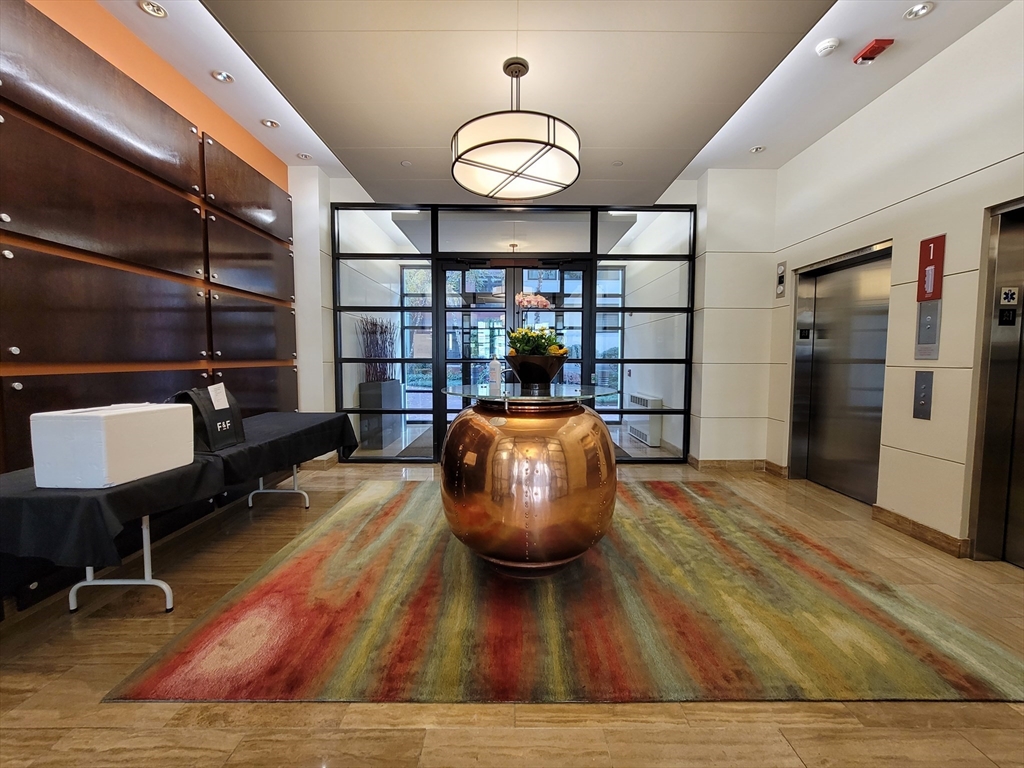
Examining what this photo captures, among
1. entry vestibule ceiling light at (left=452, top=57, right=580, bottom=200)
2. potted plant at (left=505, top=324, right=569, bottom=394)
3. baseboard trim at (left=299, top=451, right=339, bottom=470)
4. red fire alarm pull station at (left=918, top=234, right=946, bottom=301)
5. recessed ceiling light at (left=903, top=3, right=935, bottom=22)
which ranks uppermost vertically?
recessed ceiling light at (left=903, top=3, right=935, bottom=22)

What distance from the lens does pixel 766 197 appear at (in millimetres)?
4594

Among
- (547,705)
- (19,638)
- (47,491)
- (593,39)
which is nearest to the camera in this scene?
(547,705)

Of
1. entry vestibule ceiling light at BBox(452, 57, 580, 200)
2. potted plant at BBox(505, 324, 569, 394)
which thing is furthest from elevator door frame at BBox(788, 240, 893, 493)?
potted plant at BBox(505, 324, 569, 394)

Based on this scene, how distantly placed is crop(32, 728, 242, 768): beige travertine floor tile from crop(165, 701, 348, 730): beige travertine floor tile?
36 millimetres

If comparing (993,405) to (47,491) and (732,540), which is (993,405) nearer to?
(732,540)

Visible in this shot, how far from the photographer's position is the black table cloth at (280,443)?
241 cm

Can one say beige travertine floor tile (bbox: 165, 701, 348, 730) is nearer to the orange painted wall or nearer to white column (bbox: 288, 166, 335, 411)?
the orange painted wall

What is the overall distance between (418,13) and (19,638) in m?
3.66

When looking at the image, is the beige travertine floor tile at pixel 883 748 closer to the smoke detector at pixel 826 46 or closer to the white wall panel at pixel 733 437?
the white wall panel at pixel 733 437

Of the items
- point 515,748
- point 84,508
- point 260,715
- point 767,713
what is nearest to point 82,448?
point 84,508

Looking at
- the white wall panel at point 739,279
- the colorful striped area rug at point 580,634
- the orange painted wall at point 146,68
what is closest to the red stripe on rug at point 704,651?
the colorful striped area rug at point 580,634

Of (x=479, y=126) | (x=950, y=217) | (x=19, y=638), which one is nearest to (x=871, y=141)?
(x=950, y=217)

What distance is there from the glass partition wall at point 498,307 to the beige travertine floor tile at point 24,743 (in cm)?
374

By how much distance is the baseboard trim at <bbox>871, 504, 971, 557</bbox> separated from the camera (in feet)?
8.61
